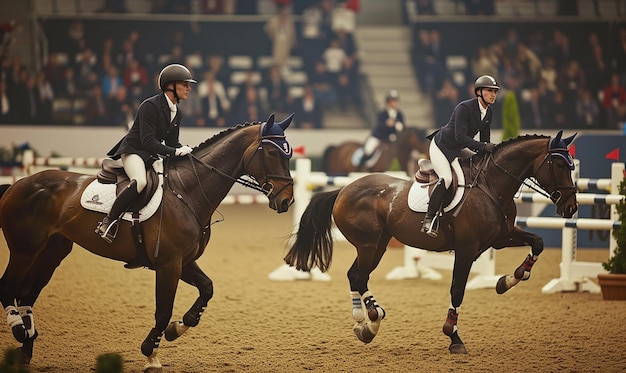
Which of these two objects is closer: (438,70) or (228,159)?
(228,159)

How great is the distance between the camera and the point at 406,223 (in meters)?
7.91

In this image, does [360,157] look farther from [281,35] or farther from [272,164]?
[272,164]

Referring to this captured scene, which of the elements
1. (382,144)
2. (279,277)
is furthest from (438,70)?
(279,277)

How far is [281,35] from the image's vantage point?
2308 cm

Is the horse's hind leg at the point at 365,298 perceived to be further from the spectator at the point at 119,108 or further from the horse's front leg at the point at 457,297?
the spectator at the point at 119,108

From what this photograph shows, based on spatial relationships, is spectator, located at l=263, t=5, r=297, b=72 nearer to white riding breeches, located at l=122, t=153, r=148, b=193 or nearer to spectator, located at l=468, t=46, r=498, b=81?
spectator, located at l=468, t=46, r=498, b=81

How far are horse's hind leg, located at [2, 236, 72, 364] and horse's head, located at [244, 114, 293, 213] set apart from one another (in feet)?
Answer: 5.30

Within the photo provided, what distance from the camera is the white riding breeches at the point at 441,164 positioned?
7.60 meters

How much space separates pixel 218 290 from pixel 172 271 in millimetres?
4063

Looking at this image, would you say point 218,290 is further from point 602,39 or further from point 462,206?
point 602,39

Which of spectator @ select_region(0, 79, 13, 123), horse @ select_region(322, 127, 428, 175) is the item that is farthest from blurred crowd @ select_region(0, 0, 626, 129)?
horse @ select_region(322, 127, 428, 175)

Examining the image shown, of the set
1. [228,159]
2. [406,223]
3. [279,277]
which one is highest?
[228,159]

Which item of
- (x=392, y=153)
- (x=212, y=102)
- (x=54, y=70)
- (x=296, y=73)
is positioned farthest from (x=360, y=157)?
(x=54, y=70)

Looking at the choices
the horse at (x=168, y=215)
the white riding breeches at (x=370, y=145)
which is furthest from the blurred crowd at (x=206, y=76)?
the horse at (x=168, y=215)
